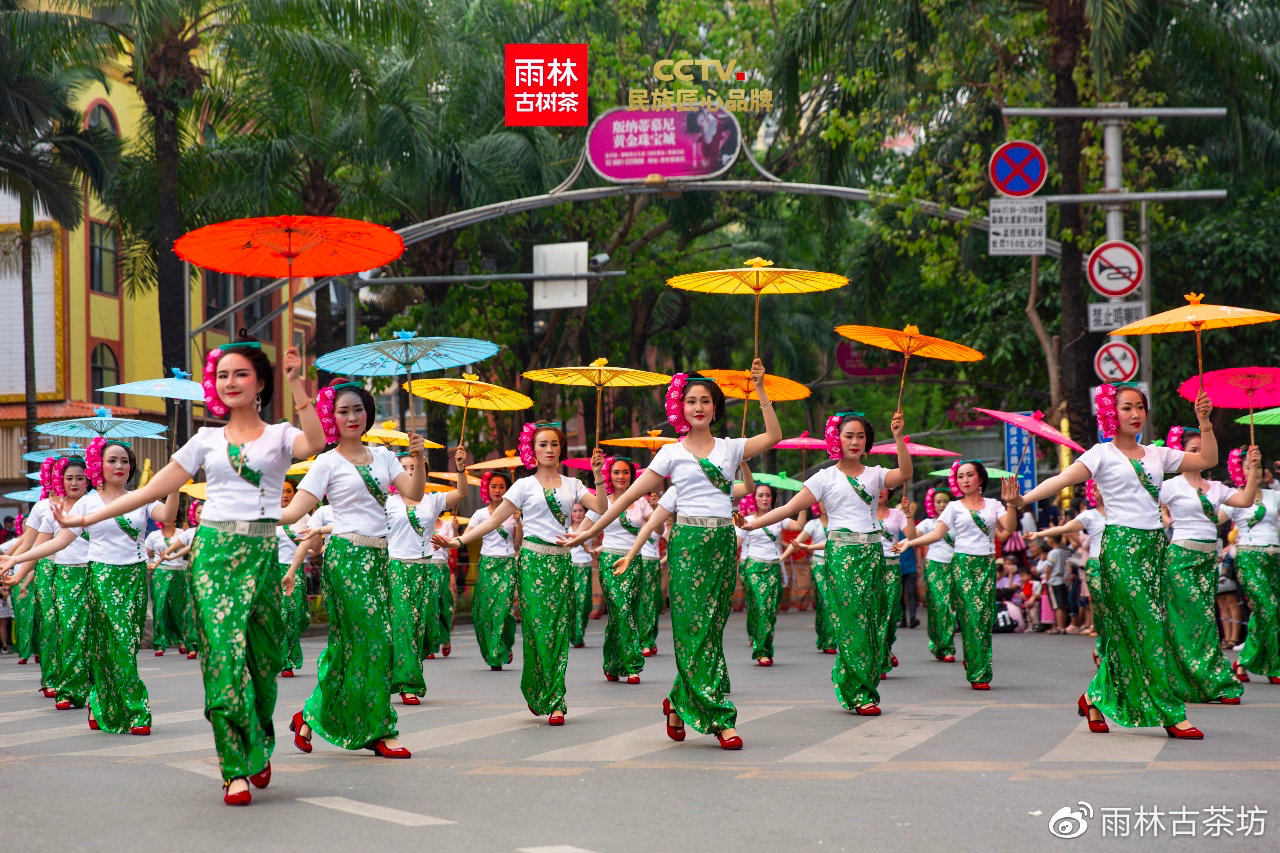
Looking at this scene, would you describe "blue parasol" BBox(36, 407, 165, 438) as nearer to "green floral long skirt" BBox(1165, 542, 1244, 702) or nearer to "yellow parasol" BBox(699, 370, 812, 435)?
"yellow parasol" BBox(699, 370, 812, 435)

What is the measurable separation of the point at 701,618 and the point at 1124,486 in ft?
8.15

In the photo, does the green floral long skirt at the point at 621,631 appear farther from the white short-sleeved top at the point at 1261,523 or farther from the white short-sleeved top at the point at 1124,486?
the white short-sleeved top at the point at 1124,486

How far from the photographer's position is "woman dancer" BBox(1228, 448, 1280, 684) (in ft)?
39.7

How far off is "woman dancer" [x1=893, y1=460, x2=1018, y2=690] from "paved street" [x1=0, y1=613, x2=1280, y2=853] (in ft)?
3.20

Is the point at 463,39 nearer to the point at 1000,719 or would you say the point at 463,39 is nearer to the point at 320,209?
the point at 320,209

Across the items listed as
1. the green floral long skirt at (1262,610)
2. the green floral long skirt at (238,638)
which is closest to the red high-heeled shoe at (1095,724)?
the green floral long skirt at (1262,610)

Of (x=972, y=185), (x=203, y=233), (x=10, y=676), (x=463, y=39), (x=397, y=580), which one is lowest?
(x=10, y=676)

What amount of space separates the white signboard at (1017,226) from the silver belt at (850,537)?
7937 mm

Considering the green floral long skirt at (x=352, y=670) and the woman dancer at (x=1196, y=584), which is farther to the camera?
the woman dancer at (x=1196, y=584)

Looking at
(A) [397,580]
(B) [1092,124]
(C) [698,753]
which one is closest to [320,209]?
(B) [1092,124]

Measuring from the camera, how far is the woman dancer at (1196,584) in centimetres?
1026

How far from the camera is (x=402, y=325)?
31.5m

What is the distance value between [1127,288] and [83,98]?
2687cm

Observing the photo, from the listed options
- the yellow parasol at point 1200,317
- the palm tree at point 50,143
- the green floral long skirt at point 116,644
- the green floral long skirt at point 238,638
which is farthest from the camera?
the palm tree at point 50,143
